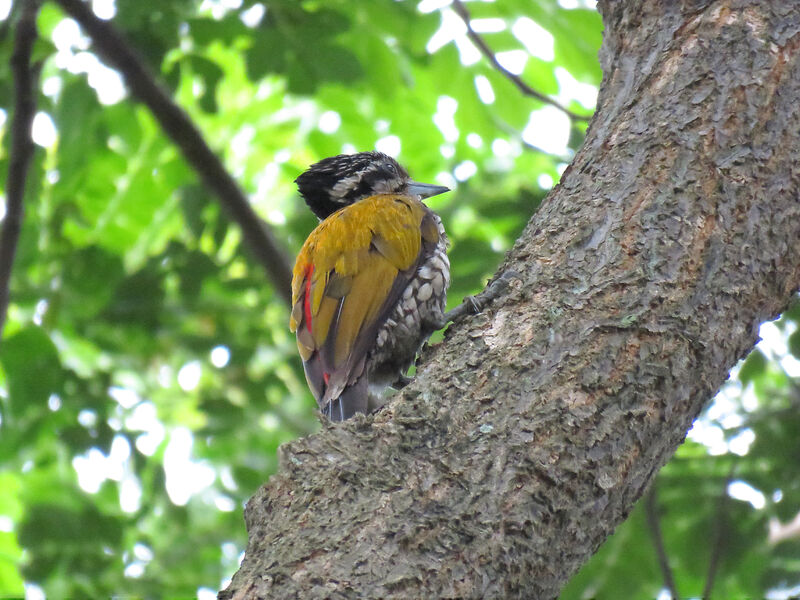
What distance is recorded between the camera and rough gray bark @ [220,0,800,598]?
205cm

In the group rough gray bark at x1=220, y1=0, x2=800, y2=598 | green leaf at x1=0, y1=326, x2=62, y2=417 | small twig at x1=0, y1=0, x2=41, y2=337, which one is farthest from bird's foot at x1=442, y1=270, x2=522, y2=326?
green leaf at x1=0, y1=326, x2=62, y2=417

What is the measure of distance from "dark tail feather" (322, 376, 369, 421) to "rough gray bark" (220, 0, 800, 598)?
3.78 ft

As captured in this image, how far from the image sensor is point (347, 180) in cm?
536

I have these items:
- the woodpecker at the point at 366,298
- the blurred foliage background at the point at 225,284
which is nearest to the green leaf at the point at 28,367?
the blurred foliage background at the point at 225,284

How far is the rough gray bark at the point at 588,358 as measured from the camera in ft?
6.74

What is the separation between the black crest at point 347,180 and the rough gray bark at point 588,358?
2.48 m

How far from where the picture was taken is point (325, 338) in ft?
13.4

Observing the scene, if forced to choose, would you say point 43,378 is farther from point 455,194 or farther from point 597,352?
point 597,352

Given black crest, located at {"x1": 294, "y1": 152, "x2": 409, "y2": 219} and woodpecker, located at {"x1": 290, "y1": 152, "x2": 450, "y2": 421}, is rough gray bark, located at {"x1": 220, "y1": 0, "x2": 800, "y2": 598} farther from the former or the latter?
black crest, located at {"x1": 294, "y1": 152, "x2": 409, "y2": 219}

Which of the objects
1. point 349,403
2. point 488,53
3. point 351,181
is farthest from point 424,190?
point 349,403

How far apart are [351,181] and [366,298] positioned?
4.60ft

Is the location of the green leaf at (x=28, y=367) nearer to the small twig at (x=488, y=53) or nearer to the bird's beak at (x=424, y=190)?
the bird's beak at (x=424, y=190)

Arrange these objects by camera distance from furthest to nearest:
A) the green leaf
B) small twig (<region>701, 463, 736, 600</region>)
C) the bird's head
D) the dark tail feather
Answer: the bird's head, the green leaf, small twig (<region>701, 463, 736, 600</region>), the dark tail feather

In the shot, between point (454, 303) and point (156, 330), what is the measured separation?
190cm
